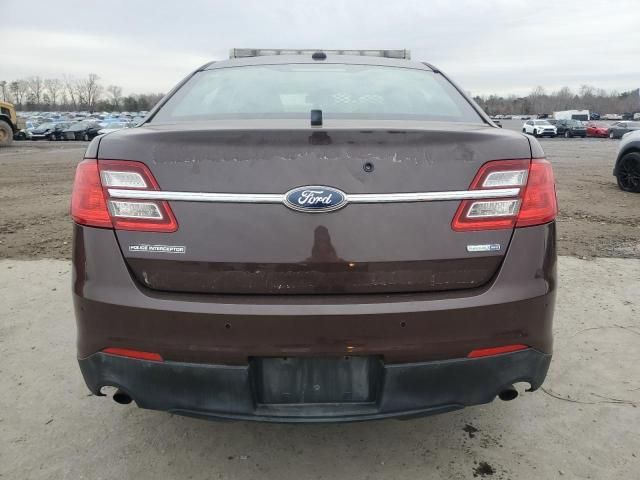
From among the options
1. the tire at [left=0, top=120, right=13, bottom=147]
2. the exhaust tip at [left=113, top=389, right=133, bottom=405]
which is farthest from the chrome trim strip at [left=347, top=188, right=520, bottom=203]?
the tire at [left=0, top=120, right=13, bottom=147]

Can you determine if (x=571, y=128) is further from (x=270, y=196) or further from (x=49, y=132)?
(x=270, y=196)

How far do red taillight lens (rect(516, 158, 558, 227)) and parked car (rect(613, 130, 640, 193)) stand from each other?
9.06m

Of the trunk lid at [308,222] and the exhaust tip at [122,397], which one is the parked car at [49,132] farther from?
the trunk lid at [308,222]

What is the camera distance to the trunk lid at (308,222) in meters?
1.71

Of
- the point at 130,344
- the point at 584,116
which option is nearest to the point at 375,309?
the point at 130,344

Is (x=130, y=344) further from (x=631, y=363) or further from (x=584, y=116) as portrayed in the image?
(x=584, y=116)

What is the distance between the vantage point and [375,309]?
1.72m

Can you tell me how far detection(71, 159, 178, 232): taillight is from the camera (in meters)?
1.74

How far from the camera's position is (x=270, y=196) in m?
1.70

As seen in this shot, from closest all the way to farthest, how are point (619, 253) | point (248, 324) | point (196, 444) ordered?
point (248, 324) < point (196, 444) < point (619, 253)

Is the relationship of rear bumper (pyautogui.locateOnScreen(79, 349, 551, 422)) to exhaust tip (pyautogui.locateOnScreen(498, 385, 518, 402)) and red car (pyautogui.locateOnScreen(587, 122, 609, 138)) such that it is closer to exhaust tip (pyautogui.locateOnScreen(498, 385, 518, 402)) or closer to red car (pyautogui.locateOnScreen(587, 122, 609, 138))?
exhaust tip (pyautogui.locateOnScreen(498, 385, 518, 402))

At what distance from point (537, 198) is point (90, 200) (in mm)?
1552

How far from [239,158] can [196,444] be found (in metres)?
1.38

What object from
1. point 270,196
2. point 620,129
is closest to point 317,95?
point 270,196
